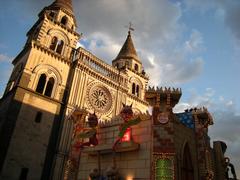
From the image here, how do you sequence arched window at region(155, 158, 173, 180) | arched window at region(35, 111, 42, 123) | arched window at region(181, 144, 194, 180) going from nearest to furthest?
arched window at region(155, 158, 173, 180) < arched window at region(181, 144, 194, 180) < arched window at region(35, 111, 42, 123)

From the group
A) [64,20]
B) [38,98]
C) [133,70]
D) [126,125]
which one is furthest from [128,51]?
[126,125]

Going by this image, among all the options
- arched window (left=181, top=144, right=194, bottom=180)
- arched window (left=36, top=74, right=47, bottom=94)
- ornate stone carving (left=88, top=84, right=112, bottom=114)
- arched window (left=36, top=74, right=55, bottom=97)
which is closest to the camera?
arched window (left=181, top=144, right=194, bottom=180)

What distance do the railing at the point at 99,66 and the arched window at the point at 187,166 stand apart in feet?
53.3

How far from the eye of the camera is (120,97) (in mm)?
27859

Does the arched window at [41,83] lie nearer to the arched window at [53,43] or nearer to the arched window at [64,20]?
the arched window at [53,43]

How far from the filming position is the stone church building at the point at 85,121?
37.1ft

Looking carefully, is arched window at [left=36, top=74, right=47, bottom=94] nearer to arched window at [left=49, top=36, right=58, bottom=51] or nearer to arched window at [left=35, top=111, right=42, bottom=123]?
arched window at [left=35, top=111, right=42, bottom=123]

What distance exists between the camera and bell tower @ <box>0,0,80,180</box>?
59.5 ft

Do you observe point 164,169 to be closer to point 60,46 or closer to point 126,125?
point 126,125

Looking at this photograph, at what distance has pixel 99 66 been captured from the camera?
1065 inches

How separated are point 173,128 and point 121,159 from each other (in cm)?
312

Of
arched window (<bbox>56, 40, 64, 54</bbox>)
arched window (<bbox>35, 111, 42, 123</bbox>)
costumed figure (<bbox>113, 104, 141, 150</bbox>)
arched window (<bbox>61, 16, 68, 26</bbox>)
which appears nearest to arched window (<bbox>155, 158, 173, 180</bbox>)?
costumed figure (<bbox>113, 104, 141, 150</bbox>)

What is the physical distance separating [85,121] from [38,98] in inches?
311

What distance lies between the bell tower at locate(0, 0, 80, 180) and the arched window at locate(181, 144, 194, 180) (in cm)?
1260
